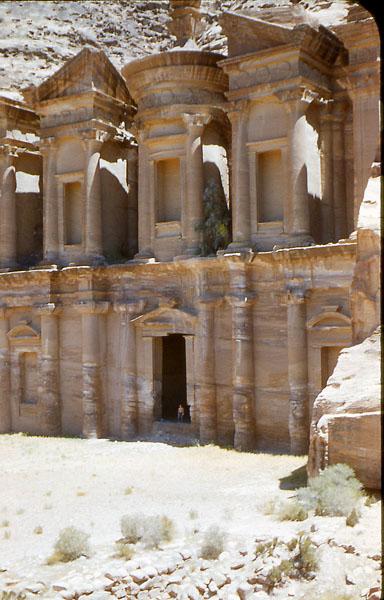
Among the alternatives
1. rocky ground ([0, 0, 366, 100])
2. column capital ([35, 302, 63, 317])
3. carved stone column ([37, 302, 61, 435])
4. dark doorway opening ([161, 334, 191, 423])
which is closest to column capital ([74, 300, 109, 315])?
column capital ([35, 302, 63, 317])

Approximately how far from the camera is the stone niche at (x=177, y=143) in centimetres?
2066

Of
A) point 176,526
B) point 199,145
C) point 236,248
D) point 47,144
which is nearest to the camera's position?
point 176,526

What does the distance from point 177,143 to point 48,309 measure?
21.9ft

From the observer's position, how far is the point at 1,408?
78.7 ft

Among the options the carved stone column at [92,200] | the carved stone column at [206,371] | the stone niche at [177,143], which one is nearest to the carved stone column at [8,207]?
the carved stone column at [92,200]

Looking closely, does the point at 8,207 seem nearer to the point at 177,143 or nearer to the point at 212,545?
the point at 177,143

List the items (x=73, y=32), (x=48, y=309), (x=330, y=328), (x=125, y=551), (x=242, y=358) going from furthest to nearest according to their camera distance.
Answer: (x=73, y=32)
(x=48, y=309)
(x=242, y=358)
(x=330, y=328)
(x=125, y=551)

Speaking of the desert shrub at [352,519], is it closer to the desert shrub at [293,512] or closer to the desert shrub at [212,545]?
the desert shrub at [293,512]

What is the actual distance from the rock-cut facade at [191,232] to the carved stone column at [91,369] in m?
0.05

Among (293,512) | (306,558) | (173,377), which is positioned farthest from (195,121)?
(306,558)

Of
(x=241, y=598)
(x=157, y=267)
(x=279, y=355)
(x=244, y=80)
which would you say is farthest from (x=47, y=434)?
(x=241, y=598)

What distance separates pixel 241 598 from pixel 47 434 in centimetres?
1430

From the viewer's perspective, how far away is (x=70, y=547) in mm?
10547

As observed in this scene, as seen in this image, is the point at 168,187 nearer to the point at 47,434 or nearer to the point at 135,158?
the point at 135,158
